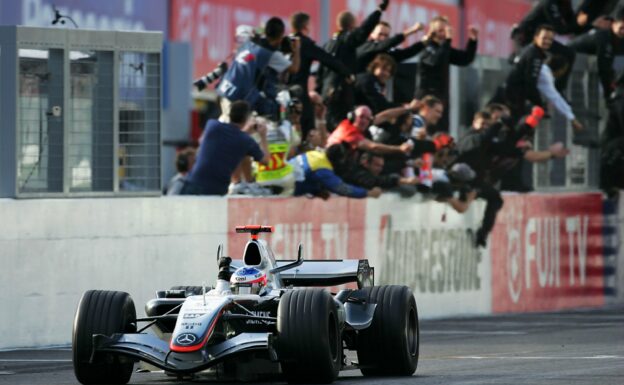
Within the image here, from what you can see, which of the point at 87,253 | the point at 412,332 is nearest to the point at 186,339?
the point at 412,332

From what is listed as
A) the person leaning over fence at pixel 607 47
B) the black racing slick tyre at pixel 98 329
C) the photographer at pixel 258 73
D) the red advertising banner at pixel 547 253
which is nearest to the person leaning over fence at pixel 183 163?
the photographer at pixel 258 73

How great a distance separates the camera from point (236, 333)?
1284 centimetres

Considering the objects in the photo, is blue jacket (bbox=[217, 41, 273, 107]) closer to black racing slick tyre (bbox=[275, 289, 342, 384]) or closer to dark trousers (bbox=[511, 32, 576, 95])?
dark trousers (bbox=[511, 32, 576, 95])

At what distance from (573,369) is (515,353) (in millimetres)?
2586

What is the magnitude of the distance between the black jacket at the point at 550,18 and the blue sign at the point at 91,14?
5893 millimetres

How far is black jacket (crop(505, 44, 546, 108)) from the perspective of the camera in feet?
84.0

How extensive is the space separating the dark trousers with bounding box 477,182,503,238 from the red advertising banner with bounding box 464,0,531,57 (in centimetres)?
216

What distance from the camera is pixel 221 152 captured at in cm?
2041

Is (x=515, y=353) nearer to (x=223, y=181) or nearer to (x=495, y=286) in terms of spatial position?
(x=223, y=181)

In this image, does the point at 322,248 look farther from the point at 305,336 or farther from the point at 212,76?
the point at 305,336

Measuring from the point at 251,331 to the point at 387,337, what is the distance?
1.37m

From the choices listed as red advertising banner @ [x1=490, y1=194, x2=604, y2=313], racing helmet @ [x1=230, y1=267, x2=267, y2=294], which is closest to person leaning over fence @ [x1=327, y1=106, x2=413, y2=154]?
red advertising banner @ [x1=490, y1=194, x2=604, y2=313]

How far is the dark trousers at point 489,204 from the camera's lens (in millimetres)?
24891

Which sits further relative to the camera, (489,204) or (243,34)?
(489,204)
